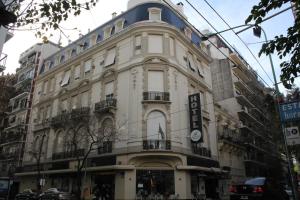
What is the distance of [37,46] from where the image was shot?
4438 centimetres

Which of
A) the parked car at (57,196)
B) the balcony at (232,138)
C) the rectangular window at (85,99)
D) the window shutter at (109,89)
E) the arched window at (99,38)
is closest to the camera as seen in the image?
the parked car at (57,196)

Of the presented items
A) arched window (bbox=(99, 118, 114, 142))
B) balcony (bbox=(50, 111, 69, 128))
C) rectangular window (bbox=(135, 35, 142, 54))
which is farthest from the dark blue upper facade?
arched window (bbox=(99, 118, 114, 142))

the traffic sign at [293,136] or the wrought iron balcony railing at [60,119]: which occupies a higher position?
the wrought iron balcony railing at [60,119]

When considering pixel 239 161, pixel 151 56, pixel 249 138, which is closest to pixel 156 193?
pixel 151 56

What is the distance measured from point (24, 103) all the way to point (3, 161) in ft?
30.0

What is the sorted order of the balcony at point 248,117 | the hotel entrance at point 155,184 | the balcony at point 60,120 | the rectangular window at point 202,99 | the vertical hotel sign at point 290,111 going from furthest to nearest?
1. the balcony at point 248,117
2. the rectangular window at point 202,99
3. the balcony at point 60,120
4. the hotel entrance at point 155,184
5. the vertical hotel sign at point 290,111

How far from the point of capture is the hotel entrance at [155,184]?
2292 centimetres

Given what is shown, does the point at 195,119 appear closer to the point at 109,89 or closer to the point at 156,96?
the point at 156,96

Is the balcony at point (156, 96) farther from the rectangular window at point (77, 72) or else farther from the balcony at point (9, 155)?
the balcony at point (9, 155)

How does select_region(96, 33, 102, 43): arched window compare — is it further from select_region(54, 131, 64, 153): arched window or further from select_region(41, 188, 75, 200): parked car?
select_region(41, 188, 75, 200): parked car

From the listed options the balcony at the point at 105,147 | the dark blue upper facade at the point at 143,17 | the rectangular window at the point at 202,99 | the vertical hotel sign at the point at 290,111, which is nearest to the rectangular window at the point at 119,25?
the dark blue upper facade at the point at 143,17

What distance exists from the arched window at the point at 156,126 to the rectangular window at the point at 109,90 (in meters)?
5.21

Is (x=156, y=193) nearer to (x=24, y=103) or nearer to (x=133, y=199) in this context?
(x=133, y=199)

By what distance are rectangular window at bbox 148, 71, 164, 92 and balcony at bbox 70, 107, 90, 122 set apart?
7026 millimetres
